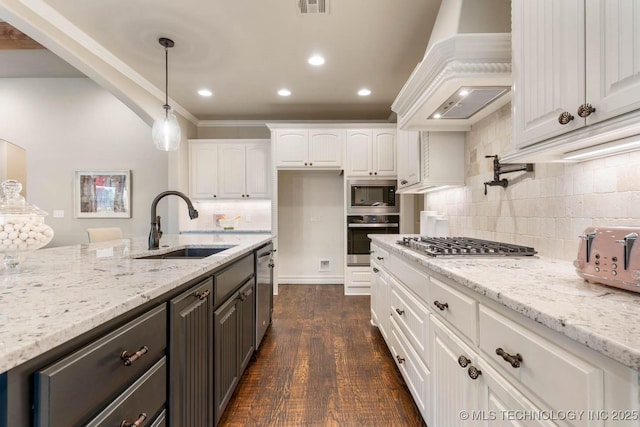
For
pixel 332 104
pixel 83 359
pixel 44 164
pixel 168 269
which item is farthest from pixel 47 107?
pixel 83 359

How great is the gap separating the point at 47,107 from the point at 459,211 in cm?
635

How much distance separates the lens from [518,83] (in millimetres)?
1242

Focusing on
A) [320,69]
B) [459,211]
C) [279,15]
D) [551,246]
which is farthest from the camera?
[320,69]

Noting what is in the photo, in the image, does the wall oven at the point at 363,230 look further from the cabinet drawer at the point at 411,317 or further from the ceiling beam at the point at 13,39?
the ceiling beam at the point at 13,39

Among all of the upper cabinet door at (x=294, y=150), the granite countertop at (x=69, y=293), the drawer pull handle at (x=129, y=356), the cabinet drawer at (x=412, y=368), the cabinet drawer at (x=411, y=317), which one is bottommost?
the cabinet drawer at (x=412, y=368)

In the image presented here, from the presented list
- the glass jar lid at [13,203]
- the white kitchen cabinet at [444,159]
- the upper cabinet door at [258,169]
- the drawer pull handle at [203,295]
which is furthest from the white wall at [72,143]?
the white kitchen cabinet at [444,159]

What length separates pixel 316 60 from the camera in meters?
3.14

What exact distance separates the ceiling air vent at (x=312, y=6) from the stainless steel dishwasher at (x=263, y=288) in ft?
6.36

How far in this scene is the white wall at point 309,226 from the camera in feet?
16.3

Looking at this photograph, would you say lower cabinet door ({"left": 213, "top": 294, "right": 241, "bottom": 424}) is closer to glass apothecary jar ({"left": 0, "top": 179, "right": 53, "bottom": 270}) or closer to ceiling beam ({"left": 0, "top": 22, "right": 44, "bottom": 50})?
glass apothecary jar ({"left": 0, "top": 179, "right": 53, "bottom": 270})

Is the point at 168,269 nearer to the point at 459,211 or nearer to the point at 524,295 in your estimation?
the point at 524,295

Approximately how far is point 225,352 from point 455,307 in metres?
1.15

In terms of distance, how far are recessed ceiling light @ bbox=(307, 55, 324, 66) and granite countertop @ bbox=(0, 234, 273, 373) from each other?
2.46 m

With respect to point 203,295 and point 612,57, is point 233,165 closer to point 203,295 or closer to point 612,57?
point 203,295
